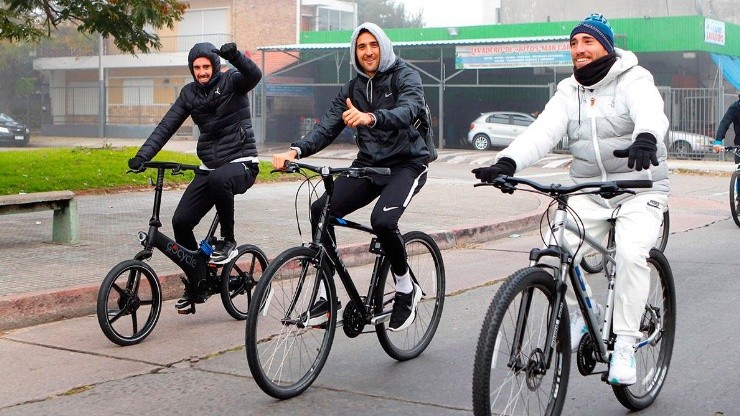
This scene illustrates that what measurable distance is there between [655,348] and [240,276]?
3.16m

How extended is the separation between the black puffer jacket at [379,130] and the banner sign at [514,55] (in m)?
26.9

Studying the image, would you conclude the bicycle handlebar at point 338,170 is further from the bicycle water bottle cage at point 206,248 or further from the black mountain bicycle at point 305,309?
the bicycle water bottle cage at point 206,248

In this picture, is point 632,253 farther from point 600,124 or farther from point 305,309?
point 305,309

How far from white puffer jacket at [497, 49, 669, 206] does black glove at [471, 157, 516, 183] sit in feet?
0.69

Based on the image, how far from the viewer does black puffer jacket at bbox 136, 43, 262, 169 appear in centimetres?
720

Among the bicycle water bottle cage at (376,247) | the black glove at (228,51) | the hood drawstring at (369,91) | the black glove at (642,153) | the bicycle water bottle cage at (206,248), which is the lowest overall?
the bicycle water bottle cage at (206,248)

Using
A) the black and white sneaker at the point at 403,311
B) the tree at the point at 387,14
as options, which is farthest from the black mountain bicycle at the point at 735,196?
the tree at the point at 387,14

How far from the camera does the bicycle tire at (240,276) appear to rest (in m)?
7.24

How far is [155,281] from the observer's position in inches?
269

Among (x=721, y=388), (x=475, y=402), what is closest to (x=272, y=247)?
(x=721, y=388)

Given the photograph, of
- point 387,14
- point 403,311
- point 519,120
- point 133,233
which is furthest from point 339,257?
point 387,14

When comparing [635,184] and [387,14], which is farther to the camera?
[387,14]

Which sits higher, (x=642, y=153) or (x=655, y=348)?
(x=642, y=153)

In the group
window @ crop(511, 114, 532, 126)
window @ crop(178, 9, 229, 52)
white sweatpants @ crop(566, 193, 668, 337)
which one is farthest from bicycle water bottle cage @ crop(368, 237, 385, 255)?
window @ crop(178, 9, 229, 52)
